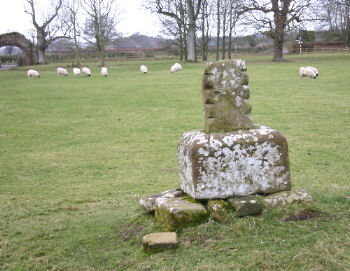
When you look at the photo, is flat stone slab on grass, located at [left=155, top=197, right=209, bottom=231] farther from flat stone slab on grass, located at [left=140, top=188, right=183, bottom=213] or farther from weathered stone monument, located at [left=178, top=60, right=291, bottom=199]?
flat stone slab on grass, located at [left=140, top=188, right=183, bottom=213]

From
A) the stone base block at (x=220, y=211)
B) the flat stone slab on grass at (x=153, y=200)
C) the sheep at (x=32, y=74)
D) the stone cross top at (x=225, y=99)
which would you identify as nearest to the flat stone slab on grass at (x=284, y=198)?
the stone base block at (x=220, y=211)

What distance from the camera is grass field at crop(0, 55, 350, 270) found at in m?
4.66

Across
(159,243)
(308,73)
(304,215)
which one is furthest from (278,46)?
(159,243)

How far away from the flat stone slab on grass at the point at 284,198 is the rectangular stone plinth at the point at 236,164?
0.14 meters

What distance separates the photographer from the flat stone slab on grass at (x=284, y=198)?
5402 millimetres

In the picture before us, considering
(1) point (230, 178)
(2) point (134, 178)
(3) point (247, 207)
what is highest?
(1) point (230, 178)

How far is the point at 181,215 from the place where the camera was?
5219 millimetres

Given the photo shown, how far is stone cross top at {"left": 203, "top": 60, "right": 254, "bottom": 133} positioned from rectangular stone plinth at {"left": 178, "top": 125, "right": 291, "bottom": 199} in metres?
0.28

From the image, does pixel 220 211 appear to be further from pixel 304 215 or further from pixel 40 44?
pixel 40 44

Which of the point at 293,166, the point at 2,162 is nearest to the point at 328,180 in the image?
the point at 293,166

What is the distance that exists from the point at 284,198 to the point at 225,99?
1660mm

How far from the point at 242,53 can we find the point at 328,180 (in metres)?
69.8

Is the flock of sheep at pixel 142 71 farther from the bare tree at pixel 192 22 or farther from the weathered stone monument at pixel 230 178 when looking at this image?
the weathered stone monument at pixel 230 178

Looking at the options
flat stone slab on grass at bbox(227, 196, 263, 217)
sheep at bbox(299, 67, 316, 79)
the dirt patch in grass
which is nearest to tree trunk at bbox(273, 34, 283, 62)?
sheep at bbox(299, 67, 316, 79)
